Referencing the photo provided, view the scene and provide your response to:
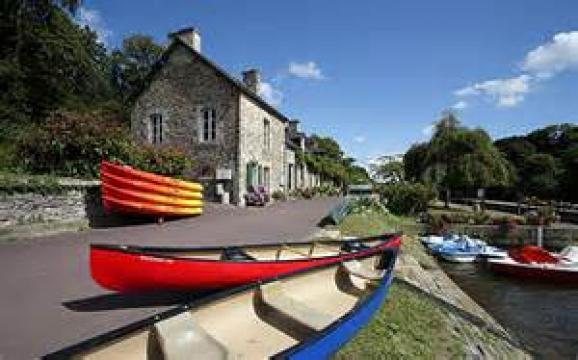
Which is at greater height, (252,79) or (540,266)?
(252,79)

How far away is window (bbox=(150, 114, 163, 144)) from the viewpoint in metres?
26.0

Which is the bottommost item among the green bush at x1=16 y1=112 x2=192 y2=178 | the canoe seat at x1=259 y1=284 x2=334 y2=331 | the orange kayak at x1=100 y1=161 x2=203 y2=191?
the canoe seat at x1=259 y1=284 x2=334 y2=331

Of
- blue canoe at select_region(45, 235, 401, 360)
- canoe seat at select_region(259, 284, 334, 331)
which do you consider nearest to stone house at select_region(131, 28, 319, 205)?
blue canoe at select_region(45, 235, 401, 360)

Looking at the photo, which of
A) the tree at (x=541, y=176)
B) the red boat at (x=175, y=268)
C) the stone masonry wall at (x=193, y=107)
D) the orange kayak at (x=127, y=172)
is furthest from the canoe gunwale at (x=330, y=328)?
the tree at (x=541, y=176)

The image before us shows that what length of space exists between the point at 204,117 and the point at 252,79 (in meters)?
7.97

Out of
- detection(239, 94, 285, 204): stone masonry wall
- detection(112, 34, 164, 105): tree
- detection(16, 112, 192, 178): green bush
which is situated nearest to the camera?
detection(16, 112, 192, 178): green bush

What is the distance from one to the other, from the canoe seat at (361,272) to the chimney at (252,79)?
83.4 feet

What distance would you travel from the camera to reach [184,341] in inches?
158

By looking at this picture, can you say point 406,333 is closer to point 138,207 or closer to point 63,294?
point 63,294

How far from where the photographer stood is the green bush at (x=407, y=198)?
30406mm

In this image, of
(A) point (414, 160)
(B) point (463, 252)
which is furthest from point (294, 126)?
(B) point (463, 252)

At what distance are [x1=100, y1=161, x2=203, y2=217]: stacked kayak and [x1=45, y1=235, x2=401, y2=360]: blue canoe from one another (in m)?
7.58

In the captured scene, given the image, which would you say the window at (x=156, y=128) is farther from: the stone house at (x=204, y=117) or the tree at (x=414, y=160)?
the tree at (x=414, y=160)

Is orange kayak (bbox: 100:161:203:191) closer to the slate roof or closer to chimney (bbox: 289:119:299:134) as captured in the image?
the slate roof
